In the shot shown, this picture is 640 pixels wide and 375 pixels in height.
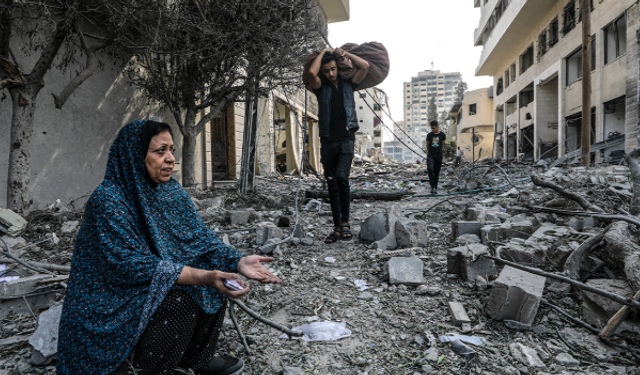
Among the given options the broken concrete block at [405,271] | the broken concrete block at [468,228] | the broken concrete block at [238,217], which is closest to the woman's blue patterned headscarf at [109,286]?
the broken concrete block at [405,271]

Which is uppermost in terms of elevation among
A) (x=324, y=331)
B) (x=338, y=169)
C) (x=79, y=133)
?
(x=79, y=133)

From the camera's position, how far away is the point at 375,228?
371 cm

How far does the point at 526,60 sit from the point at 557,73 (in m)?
5.43

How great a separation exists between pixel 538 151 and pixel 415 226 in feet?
60.7

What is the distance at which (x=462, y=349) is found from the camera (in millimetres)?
1752

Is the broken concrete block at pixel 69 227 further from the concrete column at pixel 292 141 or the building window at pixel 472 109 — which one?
the building window at pixel 472 109

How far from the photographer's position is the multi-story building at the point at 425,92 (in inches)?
5827

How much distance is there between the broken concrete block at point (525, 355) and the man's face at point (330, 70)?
8.83 feet

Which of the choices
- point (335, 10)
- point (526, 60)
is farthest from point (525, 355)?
point (526, 60)

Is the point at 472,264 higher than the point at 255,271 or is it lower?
lower

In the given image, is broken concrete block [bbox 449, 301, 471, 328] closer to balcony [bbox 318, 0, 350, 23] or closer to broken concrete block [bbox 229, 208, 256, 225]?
broken concrete block [bbox 229, 208, 256, 225]

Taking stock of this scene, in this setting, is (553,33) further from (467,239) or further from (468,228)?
(467,239)

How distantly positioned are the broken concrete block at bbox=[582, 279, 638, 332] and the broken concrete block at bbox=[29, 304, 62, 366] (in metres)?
2.74

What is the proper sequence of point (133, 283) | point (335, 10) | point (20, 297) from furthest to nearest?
point (335, 10) → point (20, 297) → point (133, 283)
